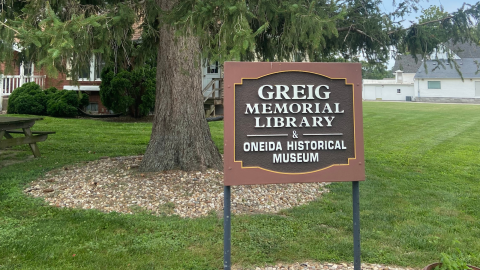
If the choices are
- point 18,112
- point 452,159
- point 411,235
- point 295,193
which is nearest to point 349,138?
point 411,235

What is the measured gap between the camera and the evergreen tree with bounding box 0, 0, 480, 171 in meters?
4.55

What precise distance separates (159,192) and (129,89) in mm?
10578

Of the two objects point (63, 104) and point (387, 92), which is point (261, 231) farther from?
point (387, 92)

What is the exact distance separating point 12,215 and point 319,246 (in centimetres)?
378

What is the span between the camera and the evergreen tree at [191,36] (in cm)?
455

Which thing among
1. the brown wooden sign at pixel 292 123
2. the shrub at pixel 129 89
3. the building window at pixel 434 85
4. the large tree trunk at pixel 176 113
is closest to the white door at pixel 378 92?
the building window at pixel 434 85

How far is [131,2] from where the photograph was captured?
648cm

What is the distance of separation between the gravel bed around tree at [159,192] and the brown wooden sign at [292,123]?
→ 2121 millimetres

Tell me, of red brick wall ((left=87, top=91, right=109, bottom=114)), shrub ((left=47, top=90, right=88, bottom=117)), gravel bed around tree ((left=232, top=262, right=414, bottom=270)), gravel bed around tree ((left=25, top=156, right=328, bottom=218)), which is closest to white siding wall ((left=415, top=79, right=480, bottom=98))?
red brick wall ((left=87, top=91, right=109, bottom=114))

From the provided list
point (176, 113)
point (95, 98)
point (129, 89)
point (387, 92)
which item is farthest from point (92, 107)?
point (387, 92)

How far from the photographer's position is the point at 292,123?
3301 mm

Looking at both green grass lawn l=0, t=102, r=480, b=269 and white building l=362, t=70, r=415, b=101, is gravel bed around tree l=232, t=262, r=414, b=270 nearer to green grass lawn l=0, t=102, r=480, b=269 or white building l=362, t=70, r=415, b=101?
green grass lawn l=0, t=102, r=480, b=269

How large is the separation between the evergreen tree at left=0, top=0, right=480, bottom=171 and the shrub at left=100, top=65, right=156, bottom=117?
635 centimetres

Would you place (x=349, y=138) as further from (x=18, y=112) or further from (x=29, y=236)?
(x=18, y=112)
